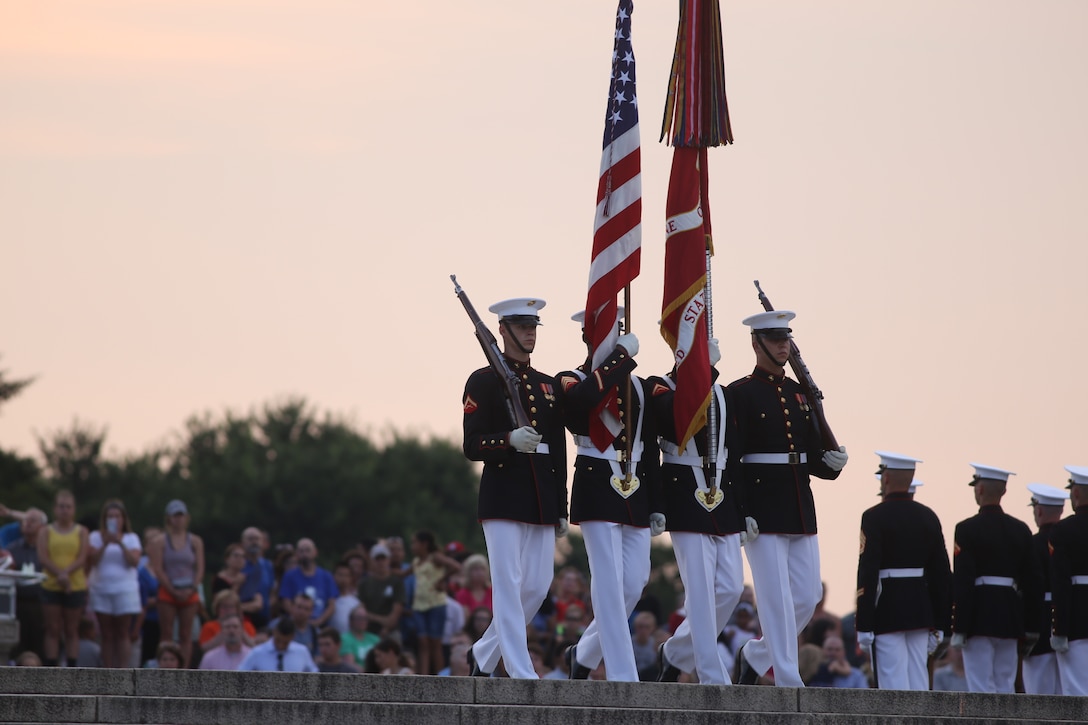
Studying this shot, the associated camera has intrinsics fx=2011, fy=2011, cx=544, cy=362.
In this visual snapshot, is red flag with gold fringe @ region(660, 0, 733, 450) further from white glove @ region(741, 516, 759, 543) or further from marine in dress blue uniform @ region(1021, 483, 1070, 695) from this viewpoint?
marine in dress blue uniform @ region(1021, 483, 1070, 695)

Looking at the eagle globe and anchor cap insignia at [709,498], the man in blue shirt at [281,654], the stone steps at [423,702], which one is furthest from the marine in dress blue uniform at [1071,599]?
the man in blue shirt at [281,654]

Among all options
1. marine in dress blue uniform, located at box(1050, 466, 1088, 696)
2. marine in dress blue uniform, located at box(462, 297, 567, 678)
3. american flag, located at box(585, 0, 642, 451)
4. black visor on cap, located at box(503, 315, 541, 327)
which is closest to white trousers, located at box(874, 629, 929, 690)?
marine in dress blue uniform, located at box(1050, 466, 1088, 696)

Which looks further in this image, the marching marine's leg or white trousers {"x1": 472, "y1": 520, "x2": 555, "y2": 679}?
the marching marine's leg

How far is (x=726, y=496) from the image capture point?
13.3 metres

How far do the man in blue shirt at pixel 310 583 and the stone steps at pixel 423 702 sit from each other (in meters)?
7.48

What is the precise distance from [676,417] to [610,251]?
1450mm

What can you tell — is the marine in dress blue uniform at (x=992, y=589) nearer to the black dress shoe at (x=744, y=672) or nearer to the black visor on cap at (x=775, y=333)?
the black dress shoe at (x=744, y=672)

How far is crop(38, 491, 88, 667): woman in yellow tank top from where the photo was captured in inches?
688

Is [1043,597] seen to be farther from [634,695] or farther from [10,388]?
[10,388]

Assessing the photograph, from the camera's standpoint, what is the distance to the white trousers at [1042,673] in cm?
1510

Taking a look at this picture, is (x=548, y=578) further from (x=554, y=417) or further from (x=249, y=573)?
(x=249, y=573)

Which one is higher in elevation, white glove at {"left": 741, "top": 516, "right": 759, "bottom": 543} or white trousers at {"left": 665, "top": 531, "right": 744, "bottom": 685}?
white glove at {"left": 741, "top": 516, "right": 759, "bottom": 543}

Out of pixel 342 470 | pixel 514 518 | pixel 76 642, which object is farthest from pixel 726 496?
pixel 342 470

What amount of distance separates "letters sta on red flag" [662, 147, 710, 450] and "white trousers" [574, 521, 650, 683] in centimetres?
123
